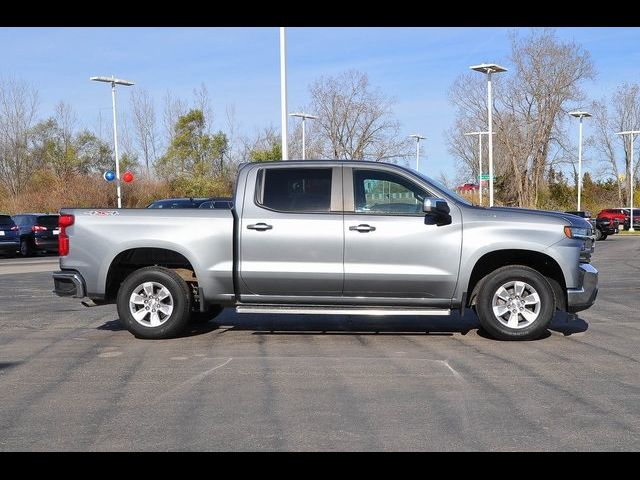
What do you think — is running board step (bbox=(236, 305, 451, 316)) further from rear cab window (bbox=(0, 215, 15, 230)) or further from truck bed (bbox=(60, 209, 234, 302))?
rear cab window (bbox=(0, 215, 15, 230))

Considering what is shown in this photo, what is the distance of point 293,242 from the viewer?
8281 mm

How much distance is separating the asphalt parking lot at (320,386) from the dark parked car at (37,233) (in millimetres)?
18677

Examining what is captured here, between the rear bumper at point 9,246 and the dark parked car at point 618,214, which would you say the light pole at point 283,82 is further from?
the dark parked car at point 618,214

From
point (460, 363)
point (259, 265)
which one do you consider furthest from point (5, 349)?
point (460, 363)

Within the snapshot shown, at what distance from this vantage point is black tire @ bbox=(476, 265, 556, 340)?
827 cm

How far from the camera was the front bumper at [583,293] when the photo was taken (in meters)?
8.23

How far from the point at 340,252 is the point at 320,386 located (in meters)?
2.18

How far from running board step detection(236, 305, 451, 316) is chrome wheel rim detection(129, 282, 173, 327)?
860 mm

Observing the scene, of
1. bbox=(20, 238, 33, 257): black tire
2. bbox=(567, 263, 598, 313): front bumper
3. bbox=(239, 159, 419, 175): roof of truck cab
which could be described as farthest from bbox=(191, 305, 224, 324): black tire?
bbox=(20, 238, 33, 257): black tire

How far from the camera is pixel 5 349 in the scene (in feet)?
26.6

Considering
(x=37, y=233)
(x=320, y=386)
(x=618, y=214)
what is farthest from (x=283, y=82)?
(x=618, y=214)

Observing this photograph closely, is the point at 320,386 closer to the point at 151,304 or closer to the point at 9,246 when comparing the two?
the point at 151,304
